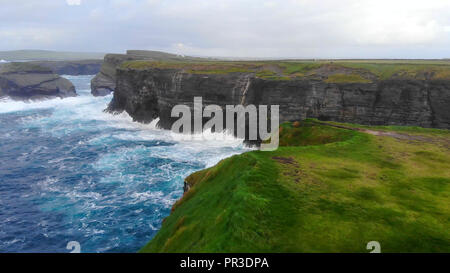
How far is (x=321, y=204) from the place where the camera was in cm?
1345

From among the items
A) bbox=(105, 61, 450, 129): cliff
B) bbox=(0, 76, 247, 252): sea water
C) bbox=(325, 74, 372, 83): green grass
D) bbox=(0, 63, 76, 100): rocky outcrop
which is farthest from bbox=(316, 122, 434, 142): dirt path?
bbox=(0, 63, 76, 100): rocky outcrop

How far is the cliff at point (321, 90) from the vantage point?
5353cm

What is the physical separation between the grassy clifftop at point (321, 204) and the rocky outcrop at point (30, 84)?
12364 cm

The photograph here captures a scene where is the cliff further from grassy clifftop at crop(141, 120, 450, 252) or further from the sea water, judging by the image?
grassy clifftop at crop(141, 120, 450, 252)

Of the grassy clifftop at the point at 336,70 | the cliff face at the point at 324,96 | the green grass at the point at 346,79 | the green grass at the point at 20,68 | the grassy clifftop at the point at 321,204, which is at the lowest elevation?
the grassy clifftop at the point at 321,204

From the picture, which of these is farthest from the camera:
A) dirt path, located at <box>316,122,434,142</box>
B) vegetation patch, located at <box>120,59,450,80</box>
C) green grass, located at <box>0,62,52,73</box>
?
green grass, located at <box>0,62,52,73</box>

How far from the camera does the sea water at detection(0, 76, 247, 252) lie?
27.5 m

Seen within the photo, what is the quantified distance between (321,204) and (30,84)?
134467mm

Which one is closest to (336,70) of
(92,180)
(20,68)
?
(92,180)

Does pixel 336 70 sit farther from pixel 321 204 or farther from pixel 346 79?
pixel 321 204

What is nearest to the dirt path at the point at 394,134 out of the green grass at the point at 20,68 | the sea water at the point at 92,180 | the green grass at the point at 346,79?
the sea water at the point at 92,180

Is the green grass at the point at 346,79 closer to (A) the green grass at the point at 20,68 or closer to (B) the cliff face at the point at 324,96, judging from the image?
(B) the cliff face at the point at 324,96
